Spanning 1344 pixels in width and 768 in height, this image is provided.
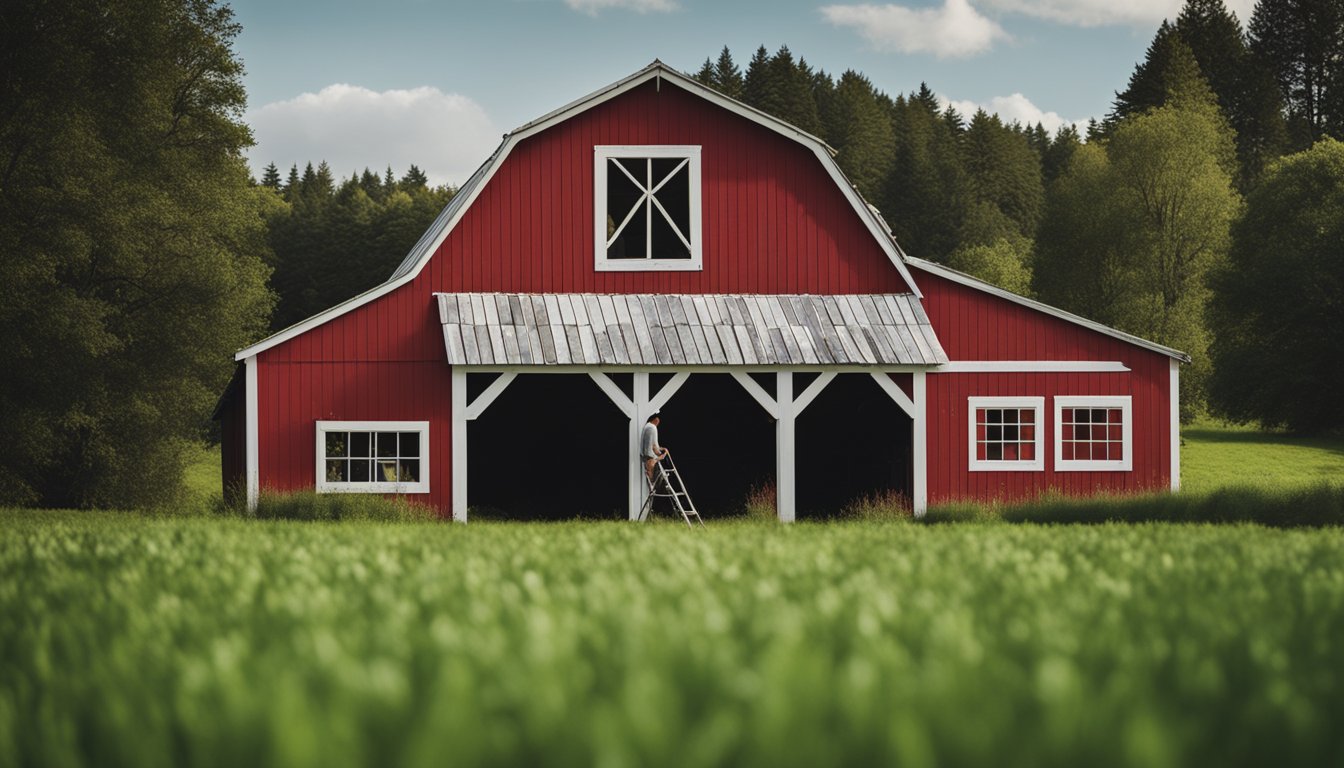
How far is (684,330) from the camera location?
23109mm

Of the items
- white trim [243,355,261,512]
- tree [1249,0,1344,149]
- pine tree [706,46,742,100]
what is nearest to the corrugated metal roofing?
white trim [243,355,261,512]

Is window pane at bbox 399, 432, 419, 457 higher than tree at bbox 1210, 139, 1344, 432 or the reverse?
the reverse

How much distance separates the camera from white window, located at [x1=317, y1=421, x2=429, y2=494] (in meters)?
22.4

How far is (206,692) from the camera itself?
3320mm

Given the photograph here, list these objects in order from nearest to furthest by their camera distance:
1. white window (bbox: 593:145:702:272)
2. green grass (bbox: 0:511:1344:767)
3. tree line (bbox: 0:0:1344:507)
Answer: green grass (bbox: 0:511:1344:767), white window (bbox: 593:145:702:272), tree line (bbox: 0:0:1344:507)

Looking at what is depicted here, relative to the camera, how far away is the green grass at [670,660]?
285cm

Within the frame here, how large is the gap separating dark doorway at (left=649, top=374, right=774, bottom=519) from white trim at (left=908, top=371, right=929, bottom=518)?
6.52 metres

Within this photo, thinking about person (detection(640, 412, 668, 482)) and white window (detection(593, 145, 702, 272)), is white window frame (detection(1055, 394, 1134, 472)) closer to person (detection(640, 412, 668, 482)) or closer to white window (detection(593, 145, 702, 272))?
white window (detection(593, 145, 702, 272))

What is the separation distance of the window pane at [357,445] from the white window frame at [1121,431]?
446 inches

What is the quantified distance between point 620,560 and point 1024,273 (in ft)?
239

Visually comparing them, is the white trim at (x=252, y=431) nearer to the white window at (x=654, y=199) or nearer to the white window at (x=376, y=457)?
the white window at (x=376, y=457)

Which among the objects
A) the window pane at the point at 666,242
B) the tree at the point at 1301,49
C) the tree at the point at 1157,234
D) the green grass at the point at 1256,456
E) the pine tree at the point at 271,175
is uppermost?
the pine tree at the point at 271,175

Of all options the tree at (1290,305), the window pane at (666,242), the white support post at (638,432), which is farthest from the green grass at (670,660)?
the tree at (1290,305)

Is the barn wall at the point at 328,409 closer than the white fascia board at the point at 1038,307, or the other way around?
the barn wall at the point at 328,409
